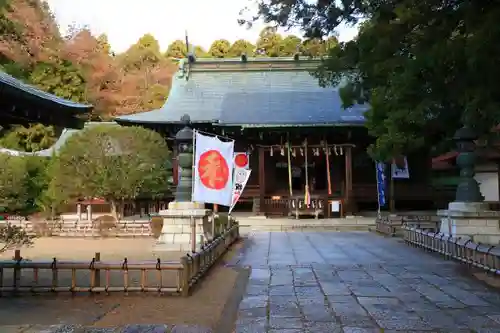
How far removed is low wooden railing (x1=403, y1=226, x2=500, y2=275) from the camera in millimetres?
7801

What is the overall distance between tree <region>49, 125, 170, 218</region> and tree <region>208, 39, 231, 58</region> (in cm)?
2644

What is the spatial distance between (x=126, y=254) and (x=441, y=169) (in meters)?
18.3

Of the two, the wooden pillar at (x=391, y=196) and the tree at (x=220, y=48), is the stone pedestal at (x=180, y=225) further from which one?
the tree at (x=220, y=48)

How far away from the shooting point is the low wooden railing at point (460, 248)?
780 cm

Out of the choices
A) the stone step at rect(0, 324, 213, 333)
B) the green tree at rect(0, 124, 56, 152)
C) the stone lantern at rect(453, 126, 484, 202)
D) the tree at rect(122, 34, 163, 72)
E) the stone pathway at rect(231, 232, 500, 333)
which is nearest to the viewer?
the stone step at rect(0, 324, 213, 333)

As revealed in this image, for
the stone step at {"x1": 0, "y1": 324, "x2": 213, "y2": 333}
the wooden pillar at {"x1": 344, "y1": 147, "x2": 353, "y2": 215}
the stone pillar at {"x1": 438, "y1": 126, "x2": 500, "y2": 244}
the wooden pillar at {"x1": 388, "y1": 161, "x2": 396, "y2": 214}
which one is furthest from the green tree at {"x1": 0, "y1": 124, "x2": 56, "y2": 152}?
the stone step at {"x1": 0, "y1": 324, "x2": 213, "y2": 333}

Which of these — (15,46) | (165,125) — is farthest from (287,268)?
(15,46)

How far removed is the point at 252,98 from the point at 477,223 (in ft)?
56.1

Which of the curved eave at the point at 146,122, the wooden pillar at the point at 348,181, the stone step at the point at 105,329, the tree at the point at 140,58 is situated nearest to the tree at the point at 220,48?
the tree at the point at 140,58

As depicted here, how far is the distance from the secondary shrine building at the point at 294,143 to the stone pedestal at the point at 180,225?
1136 centimetres

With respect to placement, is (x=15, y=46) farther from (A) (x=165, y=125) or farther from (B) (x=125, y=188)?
(B) (x=125, y=188)

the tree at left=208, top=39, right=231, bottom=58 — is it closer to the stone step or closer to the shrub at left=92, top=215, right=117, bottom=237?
the shrub at left=92, top=215, right=117, bottom=237

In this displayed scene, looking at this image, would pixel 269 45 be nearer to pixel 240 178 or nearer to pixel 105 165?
pixel 105 165

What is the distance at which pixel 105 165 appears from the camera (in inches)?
750
